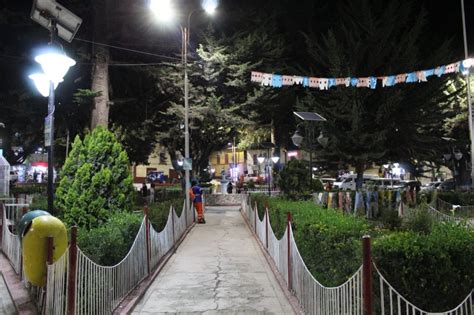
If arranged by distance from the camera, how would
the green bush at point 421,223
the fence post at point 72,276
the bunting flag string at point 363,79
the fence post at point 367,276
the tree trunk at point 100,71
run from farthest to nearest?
the bunting flag string at point 363,79, the tree trunk at point 100,71, the green bush at point 421,223, the fence post at point 72,276, the fence post at point 367,276

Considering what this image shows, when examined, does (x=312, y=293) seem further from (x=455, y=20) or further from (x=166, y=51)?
(x=455, y=20)

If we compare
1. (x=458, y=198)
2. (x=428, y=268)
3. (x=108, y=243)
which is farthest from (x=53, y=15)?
(x=458, y=198)

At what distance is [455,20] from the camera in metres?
34.9

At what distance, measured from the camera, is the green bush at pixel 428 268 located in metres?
4.51

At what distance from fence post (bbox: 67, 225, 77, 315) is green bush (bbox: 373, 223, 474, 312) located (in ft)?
9.93

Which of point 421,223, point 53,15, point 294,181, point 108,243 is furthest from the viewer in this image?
point 294,181

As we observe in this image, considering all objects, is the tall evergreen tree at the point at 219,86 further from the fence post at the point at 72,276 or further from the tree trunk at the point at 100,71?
the fence post at the point at 72,276

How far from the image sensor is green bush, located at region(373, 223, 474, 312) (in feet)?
14.8

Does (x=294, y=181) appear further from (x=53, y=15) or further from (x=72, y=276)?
(x=72, y=276)

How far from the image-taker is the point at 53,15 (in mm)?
8992

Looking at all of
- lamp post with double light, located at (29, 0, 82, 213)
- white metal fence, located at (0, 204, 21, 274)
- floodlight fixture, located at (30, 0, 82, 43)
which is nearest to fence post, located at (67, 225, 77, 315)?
white metal fence, located at (0, 204, 21, 274)

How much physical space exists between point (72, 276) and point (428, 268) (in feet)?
11.8

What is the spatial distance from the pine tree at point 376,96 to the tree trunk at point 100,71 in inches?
529

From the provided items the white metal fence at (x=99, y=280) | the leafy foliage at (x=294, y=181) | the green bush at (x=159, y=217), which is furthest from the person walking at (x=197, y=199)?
the white metal fence at (x=99, y=280)
